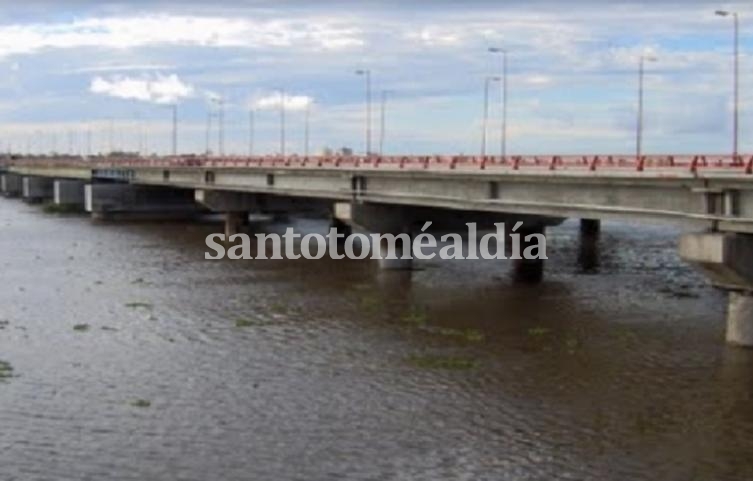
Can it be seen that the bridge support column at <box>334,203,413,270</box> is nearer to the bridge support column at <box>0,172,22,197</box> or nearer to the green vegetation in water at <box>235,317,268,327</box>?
the green vegetation in water at <box>235,317,268,327</box>

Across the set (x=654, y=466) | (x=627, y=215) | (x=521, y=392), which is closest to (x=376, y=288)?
(x=627, y=215)

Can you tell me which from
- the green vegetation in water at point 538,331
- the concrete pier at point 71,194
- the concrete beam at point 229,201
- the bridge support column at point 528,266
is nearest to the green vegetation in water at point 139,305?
the green vegetation in water at point 538,331

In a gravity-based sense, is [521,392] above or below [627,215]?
below

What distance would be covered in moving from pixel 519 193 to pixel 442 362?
15.1 meters

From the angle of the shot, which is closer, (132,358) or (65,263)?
(132,358)

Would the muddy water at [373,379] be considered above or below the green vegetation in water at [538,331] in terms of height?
below

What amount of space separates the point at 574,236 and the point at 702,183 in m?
45.6

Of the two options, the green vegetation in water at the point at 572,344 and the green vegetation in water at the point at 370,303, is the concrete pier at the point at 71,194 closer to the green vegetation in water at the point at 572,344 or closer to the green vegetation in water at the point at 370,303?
the green vegetation in water at the point at 370,303

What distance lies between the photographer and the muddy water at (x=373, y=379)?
22.2 metres

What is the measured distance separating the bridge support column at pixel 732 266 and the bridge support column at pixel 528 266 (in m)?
17.3

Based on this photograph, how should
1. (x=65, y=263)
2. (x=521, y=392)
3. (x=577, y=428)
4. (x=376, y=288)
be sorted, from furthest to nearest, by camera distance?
1. (x=65, y=263)
2. (x=376, y=288)
3. (x=521, y=392)
4. (x=577, y=428)

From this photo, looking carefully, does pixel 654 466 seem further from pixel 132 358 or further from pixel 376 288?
pixel 376 288

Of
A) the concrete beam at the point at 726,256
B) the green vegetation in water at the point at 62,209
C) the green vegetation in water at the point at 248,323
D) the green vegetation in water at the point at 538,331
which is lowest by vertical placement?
the green vegetation in water at the point at 62,209

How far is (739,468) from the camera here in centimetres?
2167
